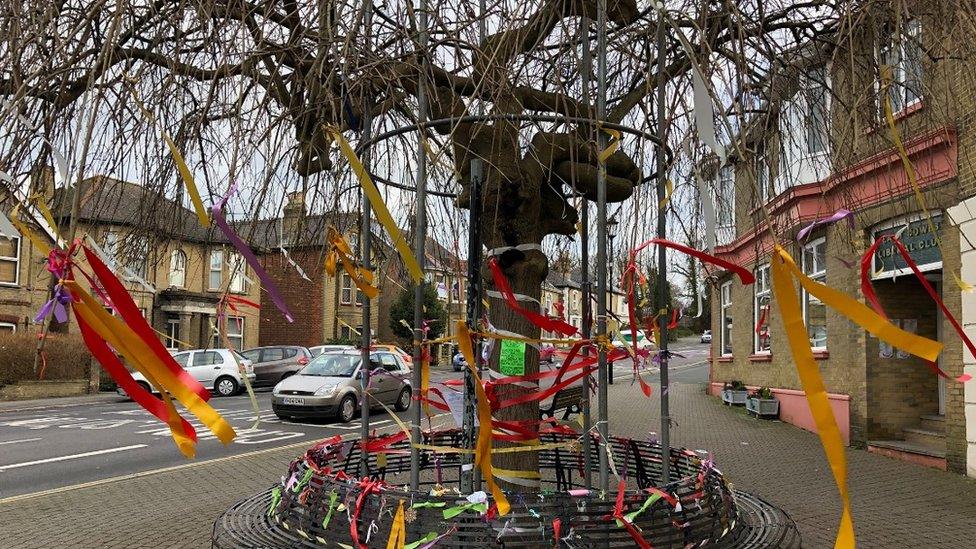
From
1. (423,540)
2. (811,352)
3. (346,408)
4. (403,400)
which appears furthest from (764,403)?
(811,352)

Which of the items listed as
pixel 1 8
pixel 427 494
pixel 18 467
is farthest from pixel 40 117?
pixel 18 467

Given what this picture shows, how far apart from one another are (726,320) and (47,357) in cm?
2051

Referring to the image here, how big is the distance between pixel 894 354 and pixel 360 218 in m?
8.83

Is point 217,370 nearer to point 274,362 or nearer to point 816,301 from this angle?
point 274,362

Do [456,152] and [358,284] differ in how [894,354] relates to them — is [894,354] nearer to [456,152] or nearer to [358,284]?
[456,152]

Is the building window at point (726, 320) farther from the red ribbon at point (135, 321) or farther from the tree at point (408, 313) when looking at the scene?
the red ribbon at point (135, 321)

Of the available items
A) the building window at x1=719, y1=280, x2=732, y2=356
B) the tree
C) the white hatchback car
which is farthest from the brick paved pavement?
the tree

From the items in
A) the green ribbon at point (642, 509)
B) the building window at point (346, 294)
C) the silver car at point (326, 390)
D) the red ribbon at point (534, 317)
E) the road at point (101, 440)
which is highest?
the building window at point (346, 294)

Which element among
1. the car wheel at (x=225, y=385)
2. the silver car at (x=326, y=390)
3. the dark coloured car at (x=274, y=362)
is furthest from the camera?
the dark coloured car at (x=274, y=362)

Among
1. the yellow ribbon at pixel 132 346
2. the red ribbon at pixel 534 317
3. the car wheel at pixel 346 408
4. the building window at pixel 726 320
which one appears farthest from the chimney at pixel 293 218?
the building window at pixel 726 320

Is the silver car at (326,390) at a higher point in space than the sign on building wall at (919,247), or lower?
lower

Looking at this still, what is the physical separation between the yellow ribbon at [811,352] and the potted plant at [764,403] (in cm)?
1343

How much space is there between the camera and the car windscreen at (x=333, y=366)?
633 inches

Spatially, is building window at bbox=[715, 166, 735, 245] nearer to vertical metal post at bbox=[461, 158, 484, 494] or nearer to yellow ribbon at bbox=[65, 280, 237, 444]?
vertical metal post at bbox=[461, 158, 484, 494]
